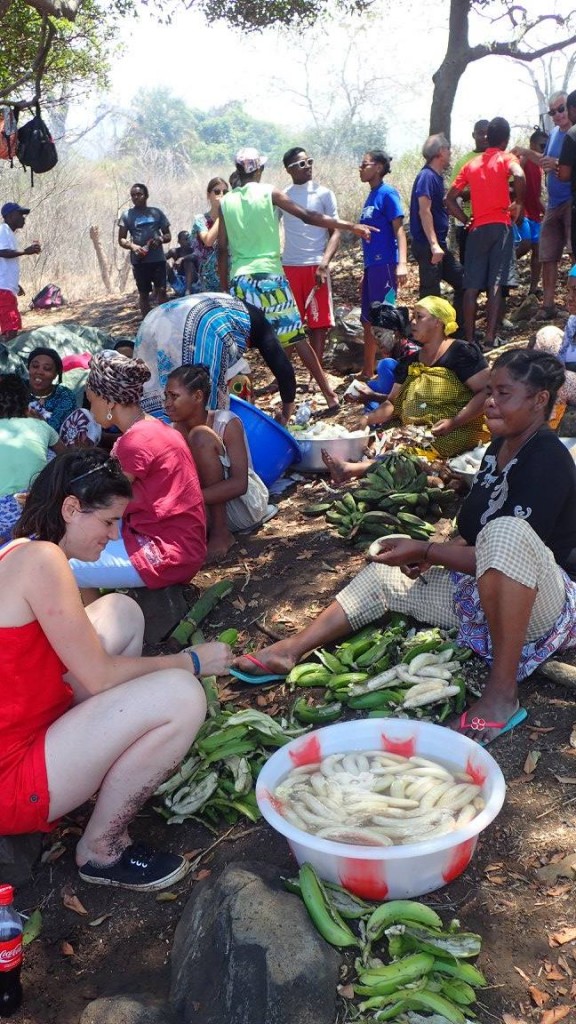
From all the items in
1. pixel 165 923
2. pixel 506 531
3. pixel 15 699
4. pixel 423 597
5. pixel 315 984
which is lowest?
pixel 165 923

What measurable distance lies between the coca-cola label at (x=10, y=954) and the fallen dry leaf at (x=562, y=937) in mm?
1410

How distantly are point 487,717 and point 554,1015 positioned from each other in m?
1.06

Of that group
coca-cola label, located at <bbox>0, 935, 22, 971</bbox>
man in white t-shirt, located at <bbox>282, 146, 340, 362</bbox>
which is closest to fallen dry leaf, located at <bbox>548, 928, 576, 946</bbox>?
coca-cola label, located at <bbox>0, 935, 22, 971</bbox>

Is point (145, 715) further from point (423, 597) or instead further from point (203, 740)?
point (423, 597)

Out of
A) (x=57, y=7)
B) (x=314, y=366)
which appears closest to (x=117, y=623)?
(x=314, y=366)

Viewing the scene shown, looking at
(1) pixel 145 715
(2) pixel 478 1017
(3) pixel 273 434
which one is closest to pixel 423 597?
(1) pixel 145 715

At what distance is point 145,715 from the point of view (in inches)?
107

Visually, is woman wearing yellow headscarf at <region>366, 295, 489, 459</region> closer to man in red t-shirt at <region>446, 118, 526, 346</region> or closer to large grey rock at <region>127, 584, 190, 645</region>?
large grey rock at <region>127, 584, 190, 645</region>

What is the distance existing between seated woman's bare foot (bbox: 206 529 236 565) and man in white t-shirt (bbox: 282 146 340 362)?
10.3 feet

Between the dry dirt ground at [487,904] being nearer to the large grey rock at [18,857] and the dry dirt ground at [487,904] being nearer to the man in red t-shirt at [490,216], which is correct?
the large grey rock at [18,857]

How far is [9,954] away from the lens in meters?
2.36

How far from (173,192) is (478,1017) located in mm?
30070

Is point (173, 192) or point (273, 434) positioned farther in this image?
point (173, 192)

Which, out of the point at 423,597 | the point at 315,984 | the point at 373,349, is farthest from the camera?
the point at 373,349
